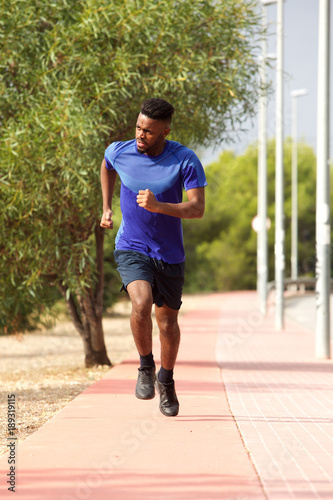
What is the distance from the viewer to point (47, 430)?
5.63 meters

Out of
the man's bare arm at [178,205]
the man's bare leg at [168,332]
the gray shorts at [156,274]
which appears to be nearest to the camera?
the man's bare arm at [178,205]

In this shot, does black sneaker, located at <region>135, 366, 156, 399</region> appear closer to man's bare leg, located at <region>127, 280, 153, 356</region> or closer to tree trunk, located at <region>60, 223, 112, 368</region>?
man's bare leg, located at <region>127, 280, 153, 356</region>

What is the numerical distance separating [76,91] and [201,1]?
1.80 metres

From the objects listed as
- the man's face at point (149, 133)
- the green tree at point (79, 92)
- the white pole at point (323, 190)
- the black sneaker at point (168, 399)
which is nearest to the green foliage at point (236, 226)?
the white pole at point (323, 190)

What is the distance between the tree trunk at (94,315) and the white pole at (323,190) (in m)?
3.00

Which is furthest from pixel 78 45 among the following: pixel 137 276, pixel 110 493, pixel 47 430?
pixel 110 493

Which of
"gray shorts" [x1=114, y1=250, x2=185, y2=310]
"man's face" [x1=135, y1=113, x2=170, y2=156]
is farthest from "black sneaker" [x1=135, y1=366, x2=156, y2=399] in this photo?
"man's face" [x1=135, y1=113, x2=170, y2=156]

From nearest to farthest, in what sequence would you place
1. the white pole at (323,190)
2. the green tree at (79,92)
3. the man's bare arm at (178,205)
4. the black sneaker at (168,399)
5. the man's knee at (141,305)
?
the man's bare arm at (178,205), the man's knee at (141,305), the black sneaker at (168,399), the green tree at (79,92), the white pole at (323,190)

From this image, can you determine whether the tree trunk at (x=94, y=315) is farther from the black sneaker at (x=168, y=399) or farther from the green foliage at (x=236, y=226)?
the green foliage at (x=236, y=226)

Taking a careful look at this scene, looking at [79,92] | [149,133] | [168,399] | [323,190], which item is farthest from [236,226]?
[149,133]

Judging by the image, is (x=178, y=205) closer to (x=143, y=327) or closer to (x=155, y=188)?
(x=155, y=188)

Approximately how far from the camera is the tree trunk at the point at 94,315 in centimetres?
1065

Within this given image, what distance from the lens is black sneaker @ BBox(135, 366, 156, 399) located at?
5.86 meters

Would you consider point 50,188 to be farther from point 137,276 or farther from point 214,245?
point 214,245
